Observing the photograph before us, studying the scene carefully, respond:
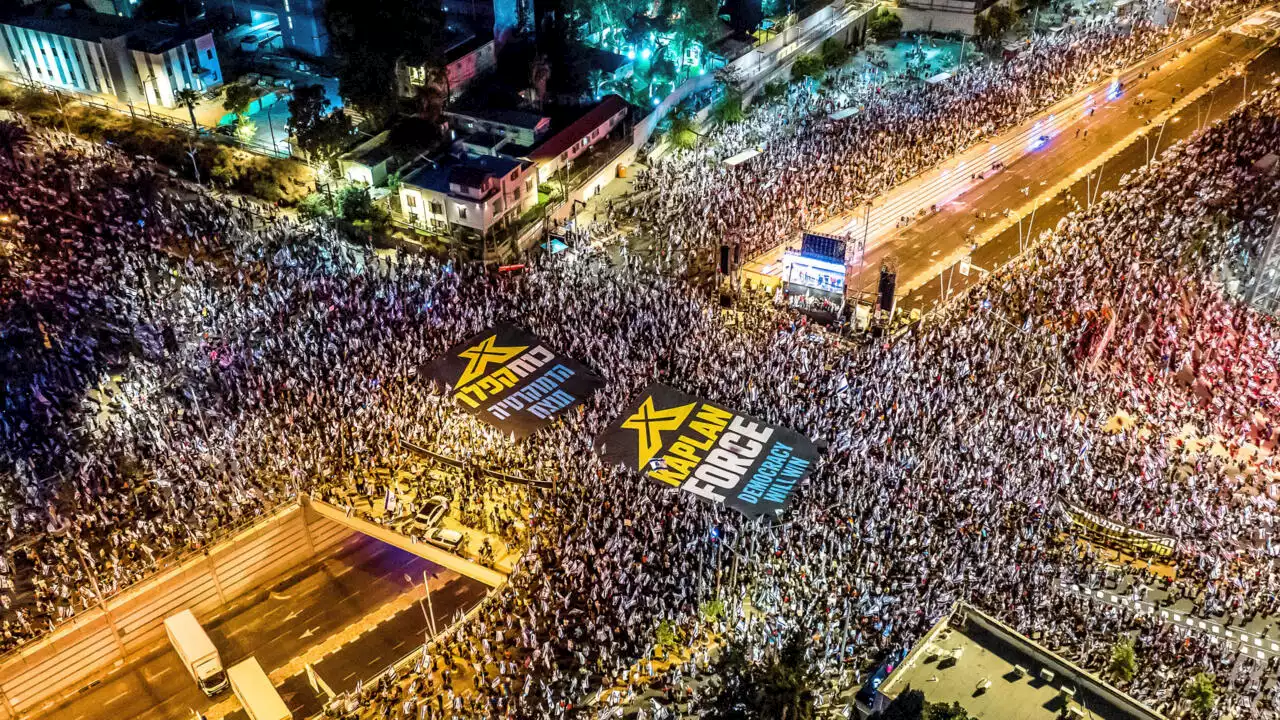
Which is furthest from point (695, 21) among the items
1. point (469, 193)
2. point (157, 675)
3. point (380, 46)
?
point (157, 675)

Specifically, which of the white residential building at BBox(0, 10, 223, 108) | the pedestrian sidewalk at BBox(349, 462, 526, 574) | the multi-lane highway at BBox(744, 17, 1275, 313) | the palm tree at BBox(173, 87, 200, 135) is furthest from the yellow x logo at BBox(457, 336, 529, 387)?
the white residential building at BBox(0, 10, 223, 108)

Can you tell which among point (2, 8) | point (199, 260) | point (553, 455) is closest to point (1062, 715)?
point (553, 455)

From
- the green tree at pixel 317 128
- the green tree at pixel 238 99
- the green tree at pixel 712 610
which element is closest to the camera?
the green tree at pixel 712 610

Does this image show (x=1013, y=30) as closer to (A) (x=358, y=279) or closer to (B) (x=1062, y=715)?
(A) (x=358, y=279)

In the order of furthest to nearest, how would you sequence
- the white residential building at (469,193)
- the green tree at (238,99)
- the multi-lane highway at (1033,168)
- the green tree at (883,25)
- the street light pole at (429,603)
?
the green tree at (883,25) → the green tree at (238,99) → the multi-lane highway at (1033,168) → the white residential building at (469,193) → the street light pole at (429,603)

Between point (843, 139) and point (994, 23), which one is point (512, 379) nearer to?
point (843, 139)

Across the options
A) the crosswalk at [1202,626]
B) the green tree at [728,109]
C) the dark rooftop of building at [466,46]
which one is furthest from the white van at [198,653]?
the green tree at [728,109]

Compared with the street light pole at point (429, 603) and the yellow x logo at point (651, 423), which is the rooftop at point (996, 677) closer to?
the yellow x logo at point (651, 423)
